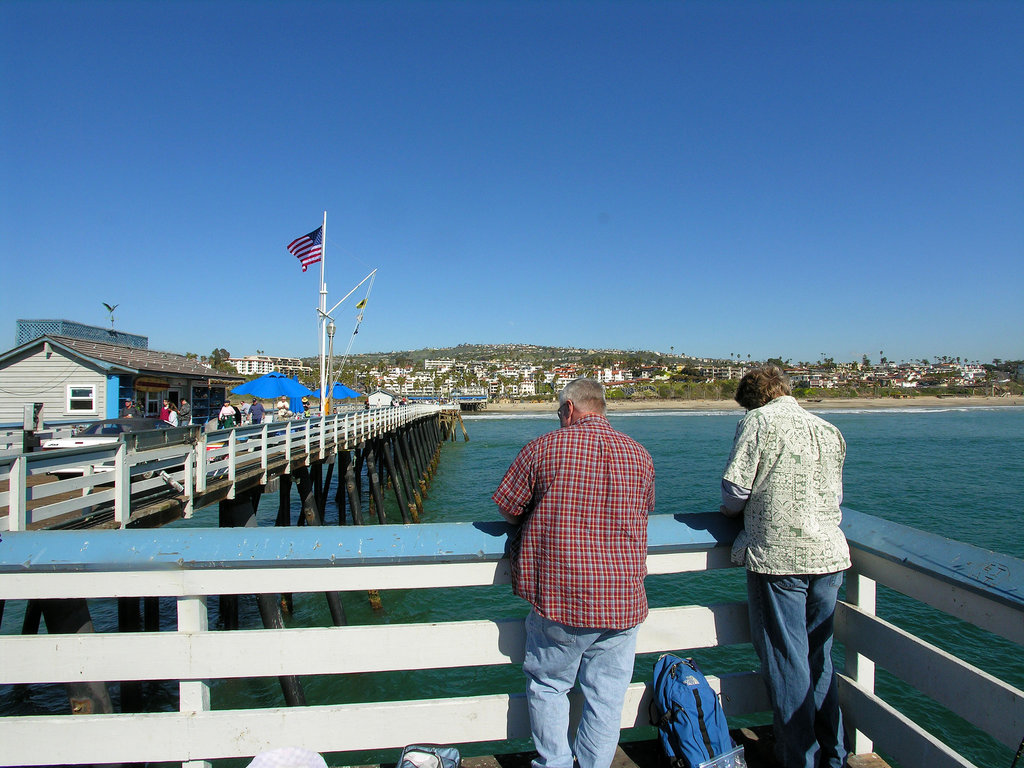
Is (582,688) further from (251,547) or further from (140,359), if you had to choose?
(140,359)

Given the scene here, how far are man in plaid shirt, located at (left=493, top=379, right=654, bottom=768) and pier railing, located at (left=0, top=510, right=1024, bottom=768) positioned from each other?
15cm

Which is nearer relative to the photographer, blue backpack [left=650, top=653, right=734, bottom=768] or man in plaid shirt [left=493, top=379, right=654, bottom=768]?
man in plaid shirt [left=493, top=379, right=654, bottom=768]

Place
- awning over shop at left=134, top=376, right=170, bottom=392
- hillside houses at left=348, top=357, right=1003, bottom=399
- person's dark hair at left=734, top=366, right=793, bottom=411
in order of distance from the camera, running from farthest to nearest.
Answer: hillside houses at left=348, top=357, right=1003, bottom=399
awning over shop at left=134, top=376, right=170, bottom=392
person's dark hair at left=734, top=366, right=793, bottom=411

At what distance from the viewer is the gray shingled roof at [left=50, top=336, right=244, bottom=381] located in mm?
17677

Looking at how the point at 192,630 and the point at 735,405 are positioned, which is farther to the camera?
the point at 735,405

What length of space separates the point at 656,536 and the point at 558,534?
1.54ft

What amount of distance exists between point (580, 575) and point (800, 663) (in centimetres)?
98

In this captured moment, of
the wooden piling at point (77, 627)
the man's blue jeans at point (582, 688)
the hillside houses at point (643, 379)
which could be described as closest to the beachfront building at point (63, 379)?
the wooden piling at point (77, 627)

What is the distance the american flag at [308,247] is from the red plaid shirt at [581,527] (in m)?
17.8

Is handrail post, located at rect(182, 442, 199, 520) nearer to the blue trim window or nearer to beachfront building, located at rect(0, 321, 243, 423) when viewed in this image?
beachfront building, located at rect(0, 321, 243, 423)

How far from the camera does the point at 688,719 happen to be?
85.1 inches

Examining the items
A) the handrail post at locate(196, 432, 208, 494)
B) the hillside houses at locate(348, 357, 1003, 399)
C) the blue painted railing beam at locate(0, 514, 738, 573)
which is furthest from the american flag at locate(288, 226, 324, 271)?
the hillside houses at locate(348, 357, 1003, 399)

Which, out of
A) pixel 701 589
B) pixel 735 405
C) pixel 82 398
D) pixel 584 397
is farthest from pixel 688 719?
pixel 735 405

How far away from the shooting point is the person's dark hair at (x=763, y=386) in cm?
247
